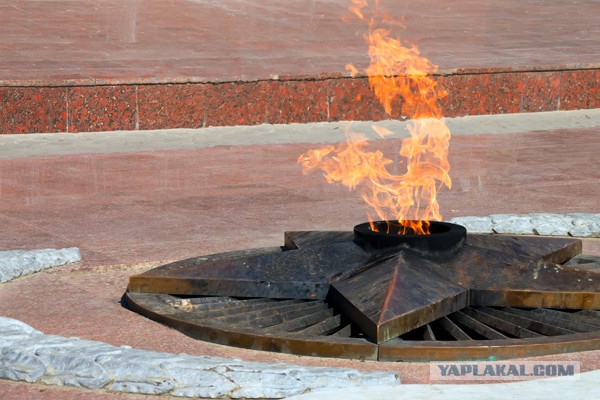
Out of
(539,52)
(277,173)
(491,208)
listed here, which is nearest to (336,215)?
(491,208)

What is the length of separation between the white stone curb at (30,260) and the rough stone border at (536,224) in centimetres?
195

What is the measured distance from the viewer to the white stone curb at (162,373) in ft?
11.6

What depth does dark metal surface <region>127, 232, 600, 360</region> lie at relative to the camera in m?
3.96

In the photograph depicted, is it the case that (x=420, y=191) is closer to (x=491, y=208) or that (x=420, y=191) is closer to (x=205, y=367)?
(x=491, y=208)

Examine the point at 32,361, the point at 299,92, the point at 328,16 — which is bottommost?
the point at 32,361

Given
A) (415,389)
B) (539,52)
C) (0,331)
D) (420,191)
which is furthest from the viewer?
(539,52)

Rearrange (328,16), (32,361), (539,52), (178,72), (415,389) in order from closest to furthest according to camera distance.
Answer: (415,389)
(32,361)
(178,72)
(539,52)
(328,16)

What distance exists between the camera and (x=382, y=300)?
4152 millimetres

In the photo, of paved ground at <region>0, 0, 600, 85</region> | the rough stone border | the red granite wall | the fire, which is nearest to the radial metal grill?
the fire

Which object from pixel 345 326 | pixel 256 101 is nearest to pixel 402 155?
pixel 256 101

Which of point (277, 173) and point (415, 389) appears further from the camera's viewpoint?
point (277, 173)

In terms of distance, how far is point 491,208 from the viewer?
23.0ft

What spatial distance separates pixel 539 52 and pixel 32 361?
9052 mm

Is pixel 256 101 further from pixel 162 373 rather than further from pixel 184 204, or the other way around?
pixel 162 373
